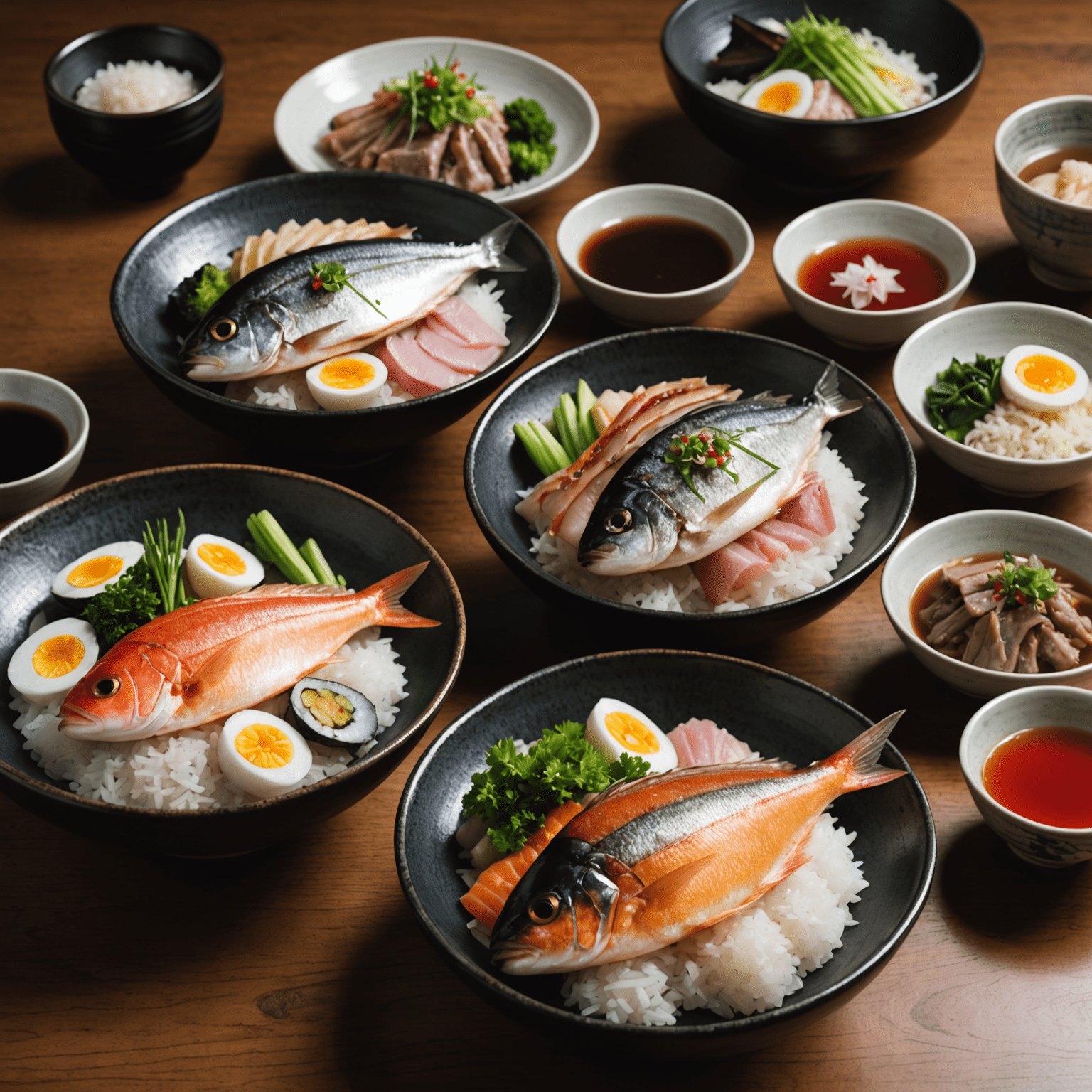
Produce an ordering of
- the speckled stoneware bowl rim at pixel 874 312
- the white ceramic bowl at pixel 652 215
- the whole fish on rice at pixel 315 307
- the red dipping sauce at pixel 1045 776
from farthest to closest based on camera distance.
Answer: the white ceramic bowl at pixel 652 215 → the speckled stoneware bowl rim at pixel 874 312 → the whole fish on rice at pixel 315 307 → the red dipping sauce at pixel 1045 776

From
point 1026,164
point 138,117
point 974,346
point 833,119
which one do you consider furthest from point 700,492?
point 138,117

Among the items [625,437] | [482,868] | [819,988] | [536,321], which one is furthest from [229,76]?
[819,988]

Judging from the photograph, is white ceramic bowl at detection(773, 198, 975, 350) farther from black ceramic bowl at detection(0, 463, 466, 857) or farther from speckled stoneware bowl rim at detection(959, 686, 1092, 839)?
black ceramic bowl at detection(0, 463, 466, 857)

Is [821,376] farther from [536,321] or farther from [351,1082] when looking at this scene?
[351,1082]

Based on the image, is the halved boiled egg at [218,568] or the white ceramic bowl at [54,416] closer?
the halved boiled egg at [218,568]

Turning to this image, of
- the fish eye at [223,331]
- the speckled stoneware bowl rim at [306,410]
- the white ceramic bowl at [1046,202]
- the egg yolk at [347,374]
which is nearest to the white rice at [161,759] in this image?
the speckled stoneware bowl rim at [306,410]

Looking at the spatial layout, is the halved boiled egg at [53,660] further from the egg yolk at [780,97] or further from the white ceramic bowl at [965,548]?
the egg yolk at [780,97]

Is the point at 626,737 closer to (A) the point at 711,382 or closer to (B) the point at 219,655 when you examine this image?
(B) the point at 219,655
